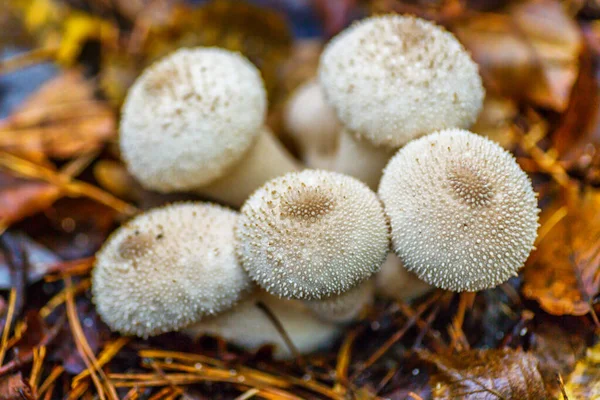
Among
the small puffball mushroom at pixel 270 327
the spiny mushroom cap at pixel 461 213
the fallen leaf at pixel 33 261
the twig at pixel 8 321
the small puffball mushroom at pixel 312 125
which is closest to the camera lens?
the spiny mushroom cap at pixel 461 213

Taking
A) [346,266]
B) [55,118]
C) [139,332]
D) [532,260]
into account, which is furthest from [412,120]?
[55,118]

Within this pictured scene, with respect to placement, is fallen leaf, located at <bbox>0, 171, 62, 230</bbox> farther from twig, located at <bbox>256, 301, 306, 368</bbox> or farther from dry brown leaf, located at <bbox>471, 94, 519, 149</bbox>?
dry brown leaf, located at <bbox>471, 94, 519, 149</bbox>

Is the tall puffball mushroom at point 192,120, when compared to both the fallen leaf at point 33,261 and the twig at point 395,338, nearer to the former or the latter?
the fallen leaf at point 33,261

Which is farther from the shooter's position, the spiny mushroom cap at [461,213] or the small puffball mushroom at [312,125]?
the small puffball mushroom at [312,125]

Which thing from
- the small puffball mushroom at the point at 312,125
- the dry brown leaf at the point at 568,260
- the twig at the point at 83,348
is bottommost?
the twig at the point at 83,348

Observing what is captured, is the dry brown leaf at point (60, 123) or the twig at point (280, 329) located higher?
the dry brown leaf at point (60, 123)

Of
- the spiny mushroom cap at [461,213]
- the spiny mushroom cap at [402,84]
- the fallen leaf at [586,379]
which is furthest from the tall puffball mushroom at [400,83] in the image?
the fallen leaf at [586,379]
